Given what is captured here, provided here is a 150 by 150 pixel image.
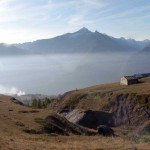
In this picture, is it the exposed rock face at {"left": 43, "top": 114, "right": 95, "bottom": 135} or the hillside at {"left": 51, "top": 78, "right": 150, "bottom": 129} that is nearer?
the exposed rock face at {"left": 43, "top": 114, "right": 95, "bottom": 135}

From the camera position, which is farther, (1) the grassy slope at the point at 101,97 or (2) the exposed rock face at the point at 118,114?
(1) the grassy slope at the point at 101,97

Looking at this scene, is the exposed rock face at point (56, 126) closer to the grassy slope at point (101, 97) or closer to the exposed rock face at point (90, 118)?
the exposed rock face at point (90, 118)

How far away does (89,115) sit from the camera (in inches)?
3418

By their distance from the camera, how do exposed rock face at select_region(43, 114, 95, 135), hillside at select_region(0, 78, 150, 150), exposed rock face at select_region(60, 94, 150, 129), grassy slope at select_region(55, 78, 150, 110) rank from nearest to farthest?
exposed rock face at select_region(43, 114, 95, 135) < hillside at select_region(0, 78, 150, 150) < exposed rock face at select_region(60, 94, 150, 129) < grassy slope at select_region(55, 78, 150, 110)

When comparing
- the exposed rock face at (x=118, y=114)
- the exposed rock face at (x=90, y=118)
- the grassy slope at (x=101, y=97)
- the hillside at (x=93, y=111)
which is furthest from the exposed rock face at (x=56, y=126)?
the grassy slope at (x=101, y=97)

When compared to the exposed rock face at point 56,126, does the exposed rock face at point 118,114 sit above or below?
below

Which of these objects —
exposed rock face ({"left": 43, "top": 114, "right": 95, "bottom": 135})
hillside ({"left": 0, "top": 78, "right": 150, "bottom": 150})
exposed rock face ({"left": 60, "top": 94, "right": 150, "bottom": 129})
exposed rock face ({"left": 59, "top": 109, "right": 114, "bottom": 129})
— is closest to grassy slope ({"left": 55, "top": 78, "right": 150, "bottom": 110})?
hillside ({"left": 0, "top": 78, "right": 150, "bottom": 150})

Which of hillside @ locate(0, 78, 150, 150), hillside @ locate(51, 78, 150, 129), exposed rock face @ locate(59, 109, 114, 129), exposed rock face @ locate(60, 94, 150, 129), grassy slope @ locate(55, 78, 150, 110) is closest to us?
hillside @ locate(0, 78, 150, 150)

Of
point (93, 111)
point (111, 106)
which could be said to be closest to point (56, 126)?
point (93, 111)

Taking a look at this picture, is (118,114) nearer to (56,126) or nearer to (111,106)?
(111,106)

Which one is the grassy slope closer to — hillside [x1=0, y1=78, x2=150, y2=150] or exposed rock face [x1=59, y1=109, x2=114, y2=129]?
hillside [x1=0, y1=78, x2=150, y2=150]

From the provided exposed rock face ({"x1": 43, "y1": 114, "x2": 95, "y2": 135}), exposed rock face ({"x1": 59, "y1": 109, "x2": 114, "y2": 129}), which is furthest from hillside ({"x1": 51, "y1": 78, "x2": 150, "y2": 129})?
exposed rock face ({"x1": 43, "y1": 114, "x2": 95, "y2": 135})

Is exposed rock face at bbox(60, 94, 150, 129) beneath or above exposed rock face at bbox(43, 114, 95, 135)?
beneath

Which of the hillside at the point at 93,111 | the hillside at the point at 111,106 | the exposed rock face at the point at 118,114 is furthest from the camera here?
the hillside at the point at 111,106
